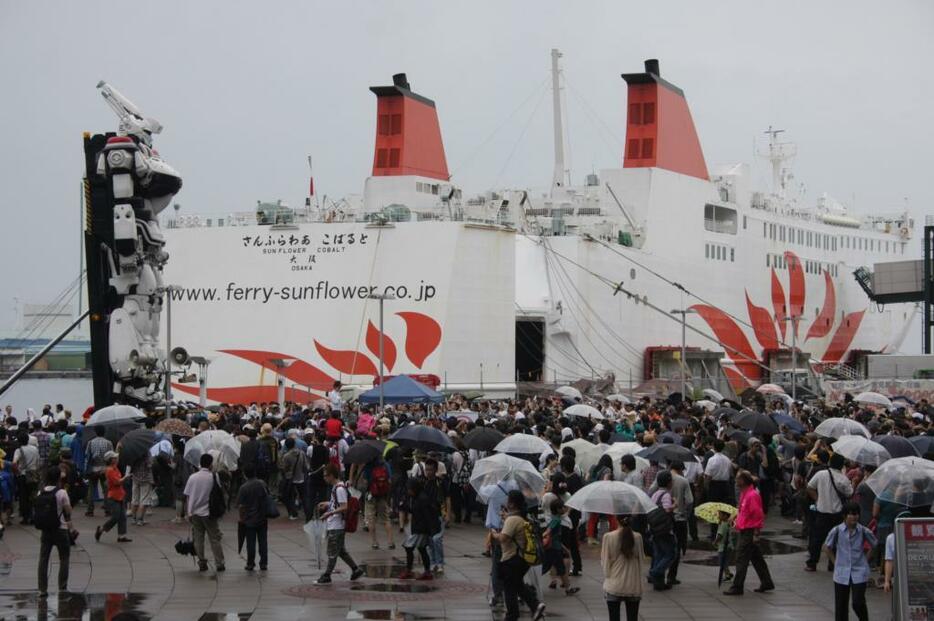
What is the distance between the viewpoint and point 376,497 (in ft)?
56.9

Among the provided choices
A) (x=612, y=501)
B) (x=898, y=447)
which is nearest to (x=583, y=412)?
(x=898, y=447)

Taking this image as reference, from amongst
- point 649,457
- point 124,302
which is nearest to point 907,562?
point 649,457

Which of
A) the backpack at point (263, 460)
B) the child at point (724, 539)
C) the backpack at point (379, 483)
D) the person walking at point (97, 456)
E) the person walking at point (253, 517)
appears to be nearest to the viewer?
the child at point (724, 539)

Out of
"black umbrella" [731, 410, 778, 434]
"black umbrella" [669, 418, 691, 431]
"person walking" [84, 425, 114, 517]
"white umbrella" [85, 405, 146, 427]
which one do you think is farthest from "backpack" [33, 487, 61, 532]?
"black umbrella" [731, 410, 778, 434]

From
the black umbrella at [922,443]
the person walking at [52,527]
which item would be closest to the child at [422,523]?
the person walking at [52,527]

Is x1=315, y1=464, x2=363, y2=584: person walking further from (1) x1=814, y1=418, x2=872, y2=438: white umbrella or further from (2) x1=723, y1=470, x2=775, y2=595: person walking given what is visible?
(1) x1=814, y1=418, x2=872, y2=438: white umbrella

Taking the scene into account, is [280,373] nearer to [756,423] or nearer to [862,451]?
[756,423]

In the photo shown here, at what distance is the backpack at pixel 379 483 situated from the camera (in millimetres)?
17172

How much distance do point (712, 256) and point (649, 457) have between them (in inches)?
1533

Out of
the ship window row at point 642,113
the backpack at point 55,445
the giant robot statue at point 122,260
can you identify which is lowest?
the backpack at point 55,445

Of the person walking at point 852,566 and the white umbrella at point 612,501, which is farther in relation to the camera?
the white umbrella at point 612,501

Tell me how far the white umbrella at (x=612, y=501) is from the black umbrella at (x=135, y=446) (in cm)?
762

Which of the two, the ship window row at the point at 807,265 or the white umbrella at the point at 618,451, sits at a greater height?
the ship window row at the point at 807,265

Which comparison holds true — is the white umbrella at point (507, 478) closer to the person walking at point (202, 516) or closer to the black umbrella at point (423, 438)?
the person walking at point (202, 516)
